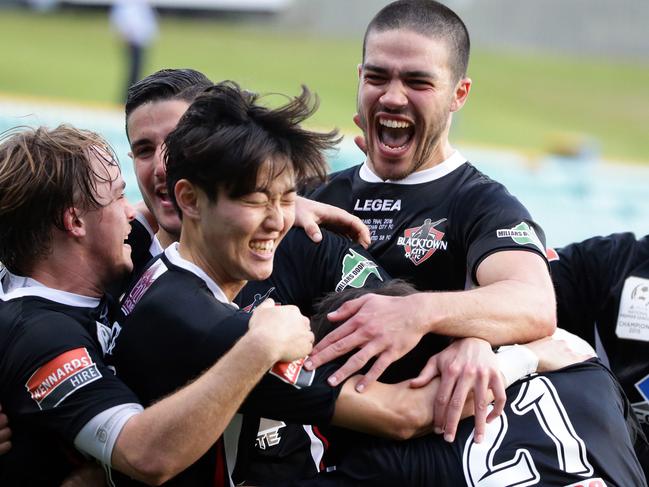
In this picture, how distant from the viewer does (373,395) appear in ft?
9.15

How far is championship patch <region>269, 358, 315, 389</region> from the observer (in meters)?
2.73

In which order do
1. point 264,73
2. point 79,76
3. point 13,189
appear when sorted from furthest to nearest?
point 264,73
point 79,76
point 13,189

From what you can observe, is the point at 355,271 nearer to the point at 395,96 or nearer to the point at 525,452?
the point at 395,96

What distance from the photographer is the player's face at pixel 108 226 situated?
3275mm

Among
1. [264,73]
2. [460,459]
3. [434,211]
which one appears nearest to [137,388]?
[460,459]

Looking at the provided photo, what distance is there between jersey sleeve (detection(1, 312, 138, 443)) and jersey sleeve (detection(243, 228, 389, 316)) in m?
0.82

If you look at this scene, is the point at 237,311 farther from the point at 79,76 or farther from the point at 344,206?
the point at 79,76

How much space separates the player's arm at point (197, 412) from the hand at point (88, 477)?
266mm

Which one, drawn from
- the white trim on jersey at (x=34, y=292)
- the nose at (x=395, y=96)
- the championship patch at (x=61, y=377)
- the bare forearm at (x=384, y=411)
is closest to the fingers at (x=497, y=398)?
the bare forearm at (x=384, y=411)

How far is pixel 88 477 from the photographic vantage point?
2.95 m

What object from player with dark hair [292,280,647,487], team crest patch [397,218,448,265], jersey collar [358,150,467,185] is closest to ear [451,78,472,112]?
jersey collar [358,150,467,185]

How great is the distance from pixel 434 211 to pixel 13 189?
1.68 m

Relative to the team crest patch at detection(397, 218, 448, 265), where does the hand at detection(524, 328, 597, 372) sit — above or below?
below

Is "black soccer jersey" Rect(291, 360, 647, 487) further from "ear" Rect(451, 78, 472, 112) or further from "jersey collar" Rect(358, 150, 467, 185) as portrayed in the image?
"ear" Rect(451, 78, 472, 112)
